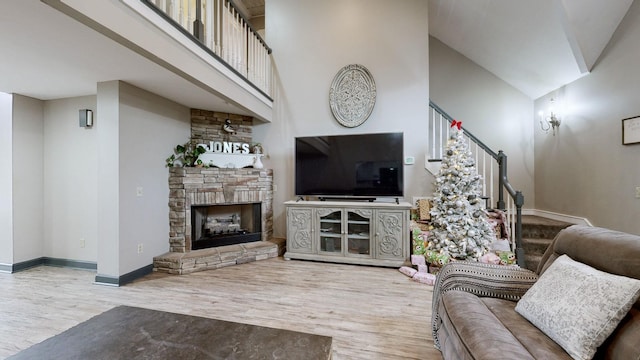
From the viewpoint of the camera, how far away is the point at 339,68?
444 cm

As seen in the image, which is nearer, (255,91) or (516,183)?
(255,91)

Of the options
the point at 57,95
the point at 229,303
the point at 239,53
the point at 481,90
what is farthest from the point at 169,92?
the point at 481,90

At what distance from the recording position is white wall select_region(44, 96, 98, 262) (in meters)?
3.56

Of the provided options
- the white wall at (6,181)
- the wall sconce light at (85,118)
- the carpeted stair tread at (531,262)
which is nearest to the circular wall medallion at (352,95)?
the carpeted stair tread at (531,262)

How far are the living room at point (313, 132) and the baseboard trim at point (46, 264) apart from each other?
6 centimetres

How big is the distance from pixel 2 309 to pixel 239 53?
3859 millimetres

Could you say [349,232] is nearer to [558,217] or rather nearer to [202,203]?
[202,203]

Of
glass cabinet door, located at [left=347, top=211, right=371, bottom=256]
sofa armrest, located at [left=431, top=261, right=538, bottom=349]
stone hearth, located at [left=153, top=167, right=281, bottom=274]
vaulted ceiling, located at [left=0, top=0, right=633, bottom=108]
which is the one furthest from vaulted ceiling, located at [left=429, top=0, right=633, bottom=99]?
stone hearth, located at [left=153, top=167, right=281, bottom=274]

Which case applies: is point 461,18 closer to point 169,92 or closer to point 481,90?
point 481,90

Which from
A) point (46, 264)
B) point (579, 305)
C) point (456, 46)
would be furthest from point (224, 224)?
point (456, 46)

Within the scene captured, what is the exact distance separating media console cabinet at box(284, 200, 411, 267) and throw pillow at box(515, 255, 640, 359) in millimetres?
2198

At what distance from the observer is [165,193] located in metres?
3.68

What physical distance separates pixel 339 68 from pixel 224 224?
3309mm

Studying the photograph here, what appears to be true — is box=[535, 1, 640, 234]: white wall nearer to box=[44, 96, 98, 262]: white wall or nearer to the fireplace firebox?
the fireplace firebox
